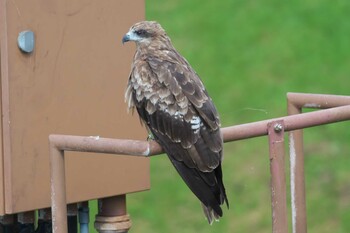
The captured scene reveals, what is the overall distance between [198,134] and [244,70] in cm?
491

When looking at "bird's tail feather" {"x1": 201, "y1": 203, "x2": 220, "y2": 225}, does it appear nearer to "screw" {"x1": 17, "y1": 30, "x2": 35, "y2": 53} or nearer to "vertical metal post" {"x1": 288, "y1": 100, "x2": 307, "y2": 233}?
"vertical metal post" {"x1": 288, "y1": 100, "x2": 307, "y2": 233}

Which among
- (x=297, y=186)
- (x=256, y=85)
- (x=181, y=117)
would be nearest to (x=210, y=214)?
(x=181, y=117)

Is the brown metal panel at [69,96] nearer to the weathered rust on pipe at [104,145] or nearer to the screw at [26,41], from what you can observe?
the screw at [26,41]

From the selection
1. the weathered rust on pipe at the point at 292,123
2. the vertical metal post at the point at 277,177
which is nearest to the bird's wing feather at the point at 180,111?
the weathered rust on pipe at the point at 292,123

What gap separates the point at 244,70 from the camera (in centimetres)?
988

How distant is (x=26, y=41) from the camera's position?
4.90m

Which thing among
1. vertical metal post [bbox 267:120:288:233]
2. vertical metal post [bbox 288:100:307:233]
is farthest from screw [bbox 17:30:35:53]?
vertical metal post [bbox 288:100:307:233]

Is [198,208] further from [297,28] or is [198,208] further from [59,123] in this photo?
[59,123]

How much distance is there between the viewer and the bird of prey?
4.93 m

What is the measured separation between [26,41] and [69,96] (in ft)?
1.19

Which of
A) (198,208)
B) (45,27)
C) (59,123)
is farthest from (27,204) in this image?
(198,208)

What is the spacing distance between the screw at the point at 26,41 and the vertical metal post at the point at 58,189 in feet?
1.85

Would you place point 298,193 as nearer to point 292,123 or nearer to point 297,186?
point 297,186

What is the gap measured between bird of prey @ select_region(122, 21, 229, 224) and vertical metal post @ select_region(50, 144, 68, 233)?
0.62m
